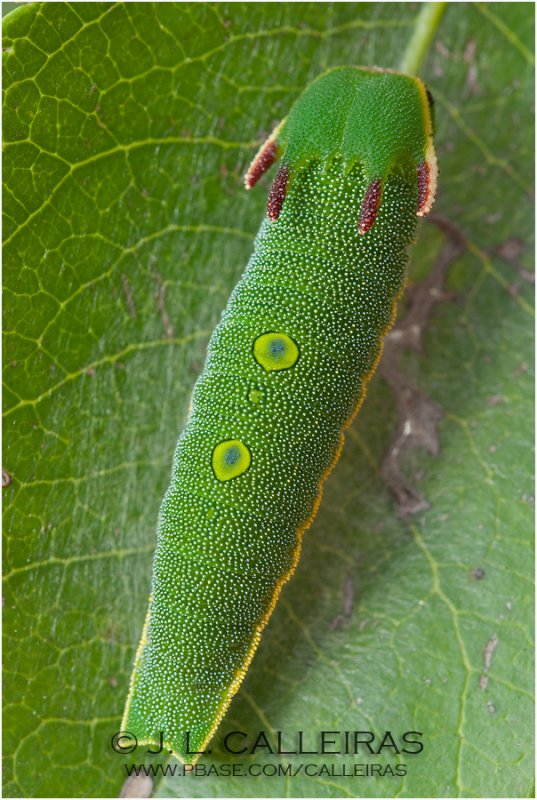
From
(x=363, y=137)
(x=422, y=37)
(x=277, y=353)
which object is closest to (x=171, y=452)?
(x=277, y=353)

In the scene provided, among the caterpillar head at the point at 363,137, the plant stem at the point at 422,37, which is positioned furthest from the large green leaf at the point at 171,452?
the caterpillar head at the point at 363,137

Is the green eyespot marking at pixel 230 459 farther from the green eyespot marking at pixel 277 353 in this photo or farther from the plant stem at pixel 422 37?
the plant stem at pixel 422 37

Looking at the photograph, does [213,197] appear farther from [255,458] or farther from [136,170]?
[255,458]

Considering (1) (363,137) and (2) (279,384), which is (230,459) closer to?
(2) (279,384)

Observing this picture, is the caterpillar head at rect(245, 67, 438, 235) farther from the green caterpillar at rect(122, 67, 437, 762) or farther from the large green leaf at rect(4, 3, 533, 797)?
the large green leaf at rect(4, 3, 533, 797)

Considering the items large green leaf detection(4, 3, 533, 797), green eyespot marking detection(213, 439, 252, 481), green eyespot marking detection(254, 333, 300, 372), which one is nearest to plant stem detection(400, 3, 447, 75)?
large green leaf detection(4, 3, 533, 797)

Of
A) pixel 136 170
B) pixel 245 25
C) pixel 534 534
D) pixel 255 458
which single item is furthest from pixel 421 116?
pixel 534 534
